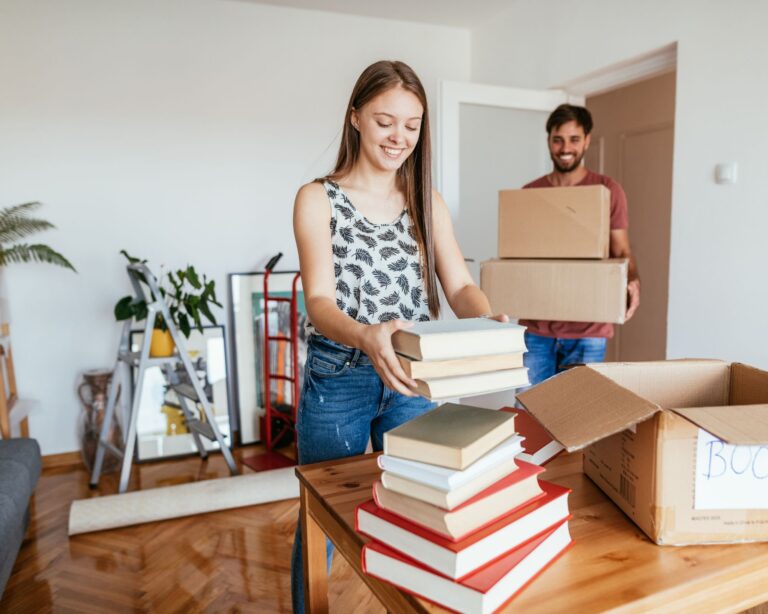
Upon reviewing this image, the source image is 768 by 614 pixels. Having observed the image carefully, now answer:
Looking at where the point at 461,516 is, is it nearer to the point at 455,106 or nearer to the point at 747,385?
the point at 747,385

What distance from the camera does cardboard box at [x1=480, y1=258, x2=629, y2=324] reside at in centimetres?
191

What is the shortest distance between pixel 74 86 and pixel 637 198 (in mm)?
3520

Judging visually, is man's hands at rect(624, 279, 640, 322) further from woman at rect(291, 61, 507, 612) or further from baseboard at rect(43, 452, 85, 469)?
baseboard at rect(43, 452, 85, 469)

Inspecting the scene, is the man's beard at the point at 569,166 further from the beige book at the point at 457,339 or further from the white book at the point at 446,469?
the white book at the point at 446,469

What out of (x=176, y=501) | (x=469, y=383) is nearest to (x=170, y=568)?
(x=176, y=501)

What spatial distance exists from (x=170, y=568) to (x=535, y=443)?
5.52 ft

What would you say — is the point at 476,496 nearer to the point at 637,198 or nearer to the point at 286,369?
the point at 286,369

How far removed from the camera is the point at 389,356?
2.77ft

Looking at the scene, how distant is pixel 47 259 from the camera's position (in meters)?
2.88

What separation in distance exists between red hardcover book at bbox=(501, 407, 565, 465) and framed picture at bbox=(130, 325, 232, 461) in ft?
8.19

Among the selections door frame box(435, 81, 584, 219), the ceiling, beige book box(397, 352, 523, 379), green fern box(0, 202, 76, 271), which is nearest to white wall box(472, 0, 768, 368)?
door frame box(435, 81, 584, 219)

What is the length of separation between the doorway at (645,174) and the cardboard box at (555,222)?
2.34 m

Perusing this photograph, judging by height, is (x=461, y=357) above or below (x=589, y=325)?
above

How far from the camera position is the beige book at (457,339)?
78 centimetres
